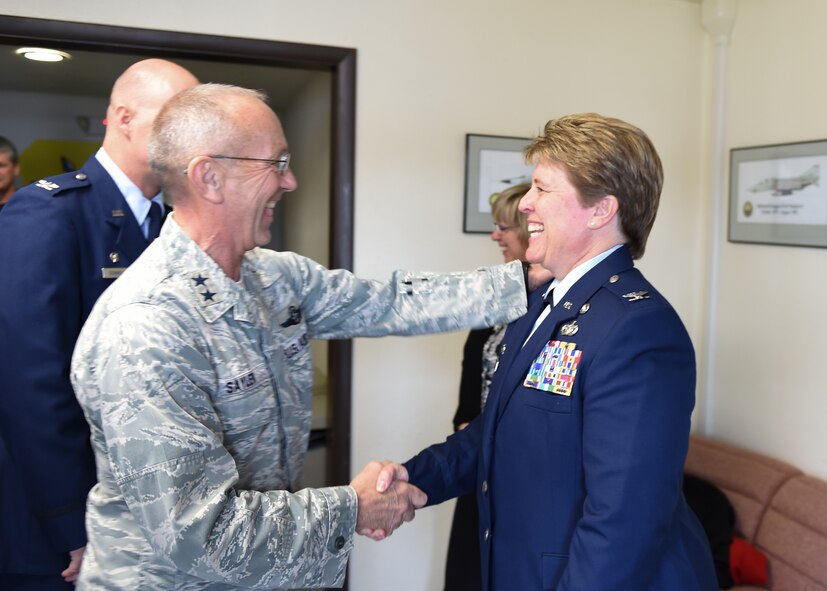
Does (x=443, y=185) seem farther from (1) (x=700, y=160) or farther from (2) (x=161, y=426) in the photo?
(2) (x=161, y=426)

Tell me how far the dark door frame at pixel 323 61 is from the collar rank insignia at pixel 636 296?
164 centimetres

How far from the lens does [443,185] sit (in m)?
3.08

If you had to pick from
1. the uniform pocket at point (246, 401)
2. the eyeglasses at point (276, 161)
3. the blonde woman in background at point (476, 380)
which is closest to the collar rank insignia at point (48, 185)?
the eyeglasses at point (276, 161)

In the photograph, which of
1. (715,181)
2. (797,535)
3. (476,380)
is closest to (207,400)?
(476,380)

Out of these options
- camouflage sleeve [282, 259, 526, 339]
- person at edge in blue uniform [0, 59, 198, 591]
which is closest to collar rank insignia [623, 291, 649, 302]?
camouflage sleeve [282, 259, 526, 339]

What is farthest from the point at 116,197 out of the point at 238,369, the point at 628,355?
the point at 628,355

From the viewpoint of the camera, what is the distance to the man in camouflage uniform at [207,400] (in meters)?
1.22

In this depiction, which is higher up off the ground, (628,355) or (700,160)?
(700,160)

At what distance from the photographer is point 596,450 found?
1.35 metres

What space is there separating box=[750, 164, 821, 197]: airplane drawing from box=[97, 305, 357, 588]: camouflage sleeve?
96.0 inches

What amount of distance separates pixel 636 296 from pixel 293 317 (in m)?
0.72

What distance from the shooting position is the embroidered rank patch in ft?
4.68

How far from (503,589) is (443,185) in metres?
1.86

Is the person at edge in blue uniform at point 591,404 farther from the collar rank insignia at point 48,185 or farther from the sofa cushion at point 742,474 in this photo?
the sofa cushion at point 742,474
